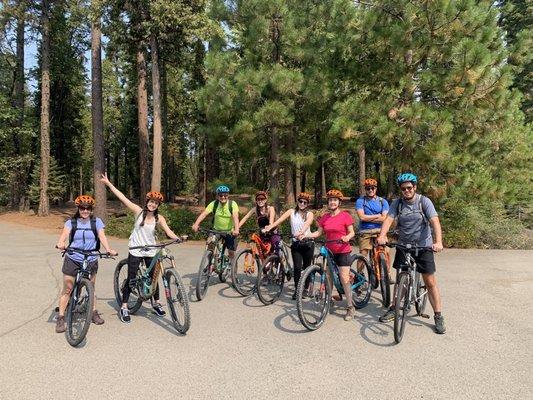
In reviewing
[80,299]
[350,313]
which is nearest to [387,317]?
[350,313]

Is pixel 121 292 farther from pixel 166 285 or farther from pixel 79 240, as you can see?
pixel 79 240

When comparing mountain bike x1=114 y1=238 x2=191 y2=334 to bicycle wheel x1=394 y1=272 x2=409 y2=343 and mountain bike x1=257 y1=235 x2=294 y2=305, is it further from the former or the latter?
bicycle wheel x1=394 y1=272 x2=409 y2=343

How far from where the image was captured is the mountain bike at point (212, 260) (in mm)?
7083

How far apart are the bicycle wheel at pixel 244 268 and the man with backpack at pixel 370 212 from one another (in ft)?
6.03

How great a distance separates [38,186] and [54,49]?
9.61m

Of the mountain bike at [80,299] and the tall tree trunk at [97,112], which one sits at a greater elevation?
the tall tree trunk at [97,112]

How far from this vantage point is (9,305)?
6770 mm

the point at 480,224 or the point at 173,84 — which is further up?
the point at 173,84

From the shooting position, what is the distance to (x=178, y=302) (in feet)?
18.1

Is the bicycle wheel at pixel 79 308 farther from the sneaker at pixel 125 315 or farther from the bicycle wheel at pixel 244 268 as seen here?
the bicycle wheel at pixel 244 268

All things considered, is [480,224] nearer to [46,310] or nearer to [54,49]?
[46,310]

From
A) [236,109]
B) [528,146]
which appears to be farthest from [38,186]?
[528,146]

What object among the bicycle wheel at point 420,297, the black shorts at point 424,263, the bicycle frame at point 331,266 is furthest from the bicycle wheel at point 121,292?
the bicycle wheel at point 420,297

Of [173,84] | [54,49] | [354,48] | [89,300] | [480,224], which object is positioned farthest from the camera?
[173,84]
